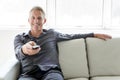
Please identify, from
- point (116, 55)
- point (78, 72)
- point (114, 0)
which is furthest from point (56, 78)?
point (114, 0)

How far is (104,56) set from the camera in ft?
8.29

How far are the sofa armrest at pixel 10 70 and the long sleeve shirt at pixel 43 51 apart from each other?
71mm

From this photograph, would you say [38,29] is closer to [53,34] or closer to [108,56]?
[53,34]

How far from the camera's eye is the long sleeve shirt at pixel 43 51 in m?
2.34

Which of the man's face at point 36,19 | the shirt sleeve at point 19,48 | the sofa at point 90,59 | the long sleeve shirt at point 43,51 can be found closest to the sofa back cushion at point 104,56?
the sofa at point 90,59

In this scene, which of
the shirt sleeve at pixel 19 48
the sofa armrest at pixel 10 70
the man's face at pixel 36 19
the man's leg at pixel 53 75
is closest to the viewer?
the sofa armrest at pixel 10 70

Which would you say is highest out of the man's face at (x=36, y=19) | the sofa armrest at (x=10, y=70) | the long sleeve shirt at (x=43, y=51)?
the man's face at (x=36, y=19)

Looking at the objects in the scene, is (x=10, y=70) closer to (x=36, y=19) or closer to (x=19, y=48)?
(x=19, y=48)

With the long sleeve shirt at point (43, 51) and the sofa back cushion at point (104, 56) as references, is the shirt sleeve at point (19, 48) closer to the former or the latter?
the long sleeve shirt at point (43, 51)

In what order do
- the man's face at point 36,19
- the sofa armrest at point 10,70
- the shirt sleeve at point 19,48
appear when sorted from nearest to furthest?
the sofa armrest at point 10,70
the shirt sleeve at point 19,48
the man's face at point 36,19

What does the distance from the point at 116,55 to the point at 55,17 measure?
1.08m

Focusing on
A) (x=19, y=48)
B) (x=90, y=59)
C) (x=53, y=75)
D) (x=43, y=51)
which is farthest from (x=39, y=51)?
(x=90, y=59)

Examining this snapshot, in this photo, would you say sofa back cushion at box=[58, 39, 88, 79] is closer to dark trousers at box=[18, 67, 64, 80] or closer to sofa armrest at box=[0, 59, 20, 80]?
dark trousers at box=[18, 67, 64, 80]

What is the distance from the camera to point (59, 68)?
2398 millimetres
